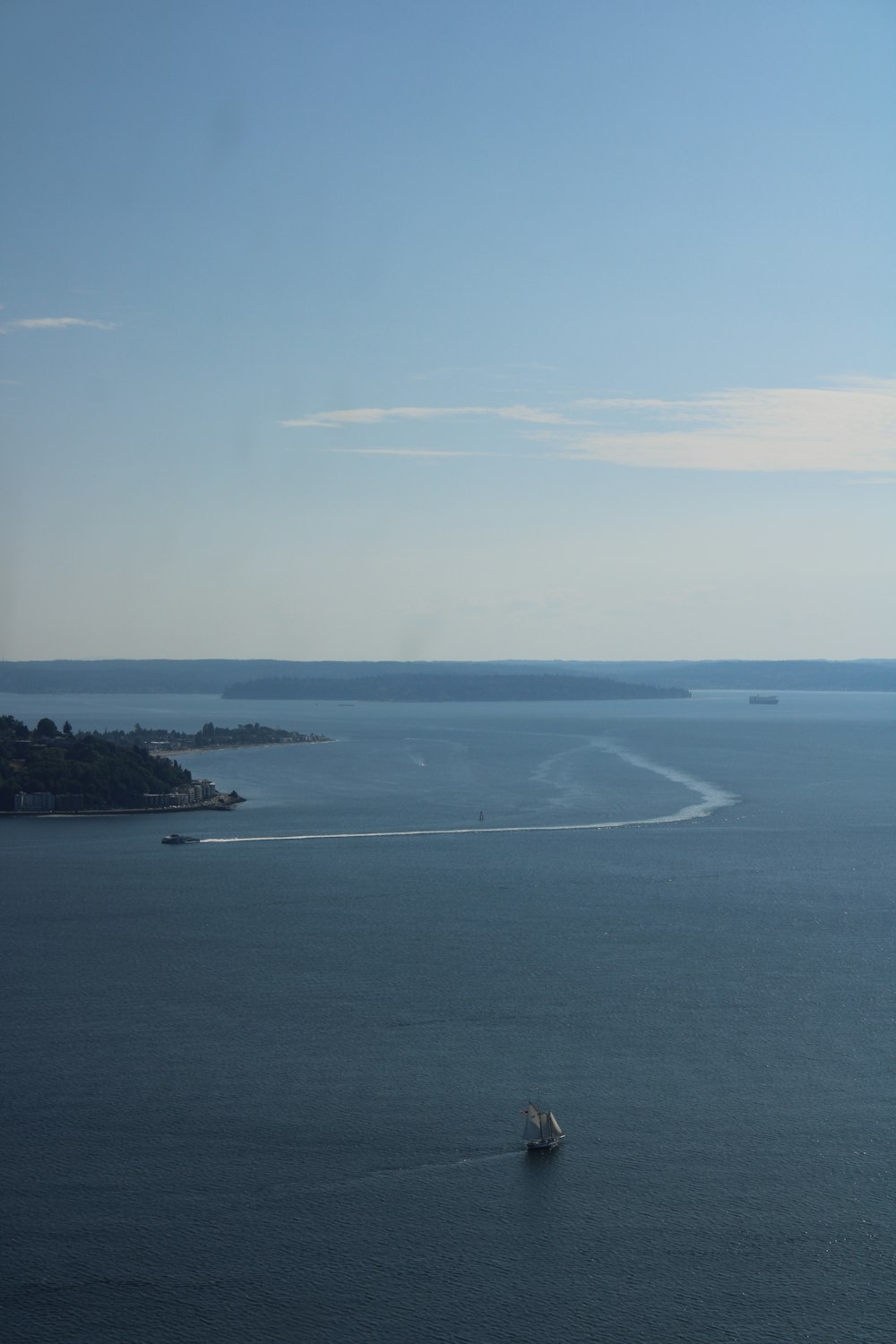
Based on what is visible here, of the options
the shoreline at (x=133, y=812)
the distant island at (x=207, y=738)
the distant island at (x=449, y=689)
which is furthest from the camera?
the distant island at (x=449, y=689)

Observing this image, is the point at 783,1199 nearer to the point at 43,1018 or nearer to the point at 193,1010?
the point at 193,1010

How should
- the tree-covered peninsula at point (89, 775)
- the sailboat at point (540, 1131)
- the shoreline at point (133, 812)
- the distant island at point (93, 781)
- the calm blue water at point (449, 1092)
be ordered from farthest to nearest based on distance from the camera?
the tree-covered peninsula at point (89, 775) → the distant island at point (93, 781) → the shoreline at point (133, 812) → the sailboat at point (540, 1131) → the calm blue water at point (449, 1092)

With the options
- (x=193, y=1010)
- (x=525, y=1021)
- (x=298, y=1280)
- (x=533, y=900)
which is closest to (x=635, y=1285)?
(x=298, y=1280)

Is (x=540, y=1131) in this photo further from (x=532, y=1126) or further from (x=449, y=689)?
(x=449, y=689)

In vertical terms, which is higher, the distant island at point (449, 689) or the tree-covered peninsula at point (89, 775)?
the distant island at point (449, 689)

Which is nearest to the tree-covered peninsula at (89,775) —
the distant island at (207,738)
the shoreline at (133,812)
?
the shoreline at (133,812)

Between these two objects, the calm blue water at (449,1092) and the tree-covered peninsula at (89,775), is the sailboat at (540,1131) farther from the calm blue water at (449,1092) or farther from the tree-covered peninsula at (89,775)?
the tree-covered peninsula at (89,775)

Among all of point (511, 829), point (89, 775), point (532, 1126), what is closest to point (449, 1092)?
point (532, 1126)
